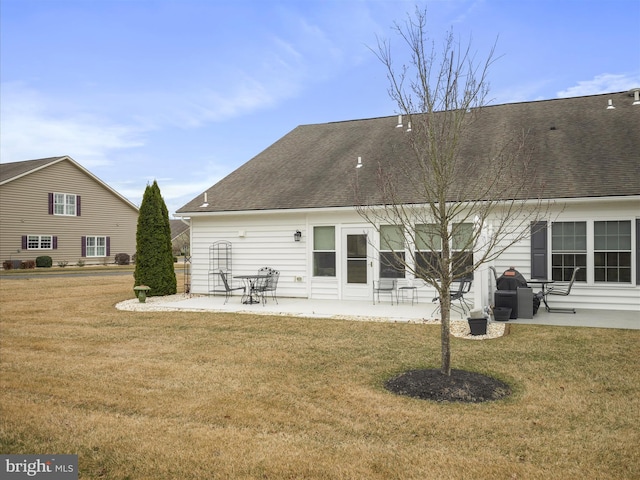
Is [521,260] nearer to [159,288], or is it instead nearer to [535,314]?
[535,314]

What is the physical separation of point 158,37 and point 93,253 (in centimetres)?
2221

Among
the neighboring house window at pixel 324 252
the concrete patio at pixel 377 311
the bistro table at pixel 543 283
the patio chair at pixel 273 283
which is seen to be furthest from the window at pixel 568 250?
the patio chair at pixel 273 283

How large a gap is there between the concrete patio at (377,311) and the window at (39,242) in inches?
815

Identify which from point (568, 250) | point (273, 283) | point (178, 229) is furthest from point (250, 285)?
point (178, 229)

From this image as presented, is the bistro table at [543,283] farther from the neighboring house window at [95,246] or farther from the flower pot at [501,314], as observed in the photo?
the neighboring house window at [95,246]

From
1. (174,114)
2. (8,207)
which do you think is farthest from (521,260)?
(8,207)

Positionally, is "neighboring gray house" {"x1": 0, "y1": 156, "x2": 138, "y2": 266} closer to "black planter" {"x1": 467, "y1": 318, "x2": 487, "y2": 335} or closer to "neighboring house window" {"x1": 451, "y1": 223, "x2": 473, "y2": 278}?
"black planter" {"x1": 467, "y1": 318, "x2": 487, "y2": 335}

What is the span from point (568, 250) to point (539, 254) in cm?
69

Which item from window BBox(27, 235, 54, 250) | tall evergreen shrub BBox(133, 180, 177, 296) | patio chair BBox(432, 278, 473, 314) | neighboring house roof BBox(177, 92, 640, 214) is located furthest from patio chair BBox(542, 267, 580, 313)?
window BBox(27, 235, 54, 250)

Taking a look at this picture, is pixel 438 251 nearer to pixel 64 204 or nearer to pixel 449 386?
pixel 449 386

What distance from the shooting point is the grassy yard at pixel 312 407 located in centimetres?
348

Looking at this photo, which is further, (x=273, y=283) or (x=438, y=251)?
(x=273, y=283)

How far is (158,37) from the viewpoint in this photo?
46.9 feet

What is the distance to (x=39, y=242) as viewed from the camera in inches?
1148
